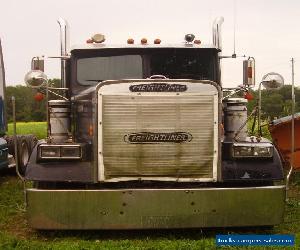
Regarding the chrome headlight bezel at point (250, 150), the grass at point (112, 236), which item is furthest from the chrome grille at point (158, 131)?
the grass at point (112, 236)

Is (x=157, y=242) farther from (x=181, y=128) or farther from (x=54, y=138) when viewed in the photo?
(x=54, y=138)

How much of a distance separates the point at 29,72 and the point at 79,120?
923 mm

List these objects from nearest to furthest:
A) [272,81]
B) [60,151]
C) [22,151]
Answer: [60,151]
[272,81]
[22,151]

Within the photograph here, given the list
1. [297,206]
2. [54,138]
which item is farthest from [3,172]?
[297,206]

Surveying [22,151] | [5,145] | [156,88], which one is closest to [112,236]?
[156,88]

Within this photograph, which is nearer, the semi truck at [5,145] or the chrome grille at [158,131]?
the chrome grille at [158,131]

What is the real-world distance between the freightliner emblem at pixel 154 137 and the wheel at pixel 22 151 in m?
7.37

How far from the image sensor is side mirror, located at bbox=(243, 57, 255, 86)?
25.3ft

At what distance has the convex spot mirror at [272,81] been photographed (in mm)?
7156

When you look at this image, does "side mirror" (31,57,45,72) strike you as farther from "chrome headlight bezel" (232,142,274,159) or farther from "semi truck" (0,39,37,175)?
"semi truck" (0,39,37,175)

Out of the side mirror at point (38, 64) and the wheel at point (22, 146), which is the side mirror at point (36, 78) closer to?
the side mirror at point (38, 64)

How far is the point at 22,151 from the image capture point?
1348cm

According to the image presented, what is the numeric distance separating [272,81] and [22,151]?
7903 mm

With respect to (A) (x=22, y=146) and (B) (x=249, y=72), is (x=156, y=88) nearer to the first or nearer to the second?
(B) (x=249, y=72)
